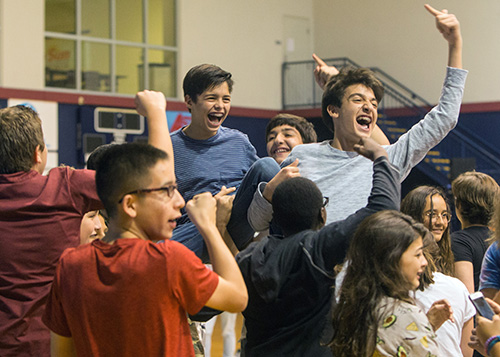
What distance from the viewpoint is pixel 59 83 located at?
46.4 feet

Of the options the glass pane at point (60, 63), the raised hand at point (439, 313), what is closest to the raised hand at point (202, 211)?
the raised hand at point (439, 313)

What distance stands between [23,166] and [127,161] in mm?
675

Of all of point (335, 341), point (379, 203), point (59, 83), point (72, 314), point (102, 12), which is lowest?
point (335, 341)

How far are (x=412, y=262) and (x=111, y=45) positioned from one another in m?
13.5

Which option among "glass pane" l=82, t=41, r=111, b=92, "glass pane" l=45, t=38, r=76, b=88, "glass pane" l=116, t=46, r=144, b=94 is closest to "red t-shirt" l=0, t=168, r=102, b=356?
"glass pane" l=45, t=38, r=76, b=88

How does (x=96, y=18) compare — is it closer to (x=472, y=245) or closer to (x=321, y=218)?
(x=472, y=245)

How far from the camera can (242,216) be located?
2988 millimetres

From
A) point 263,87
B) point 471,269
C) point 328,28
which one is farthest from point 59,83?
point 471,269

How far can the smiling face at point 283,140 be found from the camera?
459cm

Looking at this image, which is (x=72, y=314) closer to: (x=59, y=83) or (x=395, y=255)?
(x=395, y=255)

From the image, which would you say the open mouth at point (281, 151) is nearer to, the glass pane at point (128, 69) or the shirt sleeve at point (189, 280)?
the shirt sleeve at point (189, 280)

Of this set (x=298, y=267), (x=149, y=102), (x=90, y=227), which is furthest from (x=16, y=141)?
(x=298, y=267)

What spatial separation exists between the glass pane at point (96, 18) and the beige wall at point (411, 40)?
586 cm

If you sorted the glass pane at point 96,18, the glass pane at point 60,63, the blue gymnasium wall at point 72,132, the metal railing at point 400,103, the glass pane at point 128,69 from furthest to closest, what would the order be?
1. the glass pane at point 128,69
2. the glass pane at point 96,18
3. the metal railing at point 400,103
4. the glass pane at point 60,63
5. the blue gymnasium wall at point 72,132
